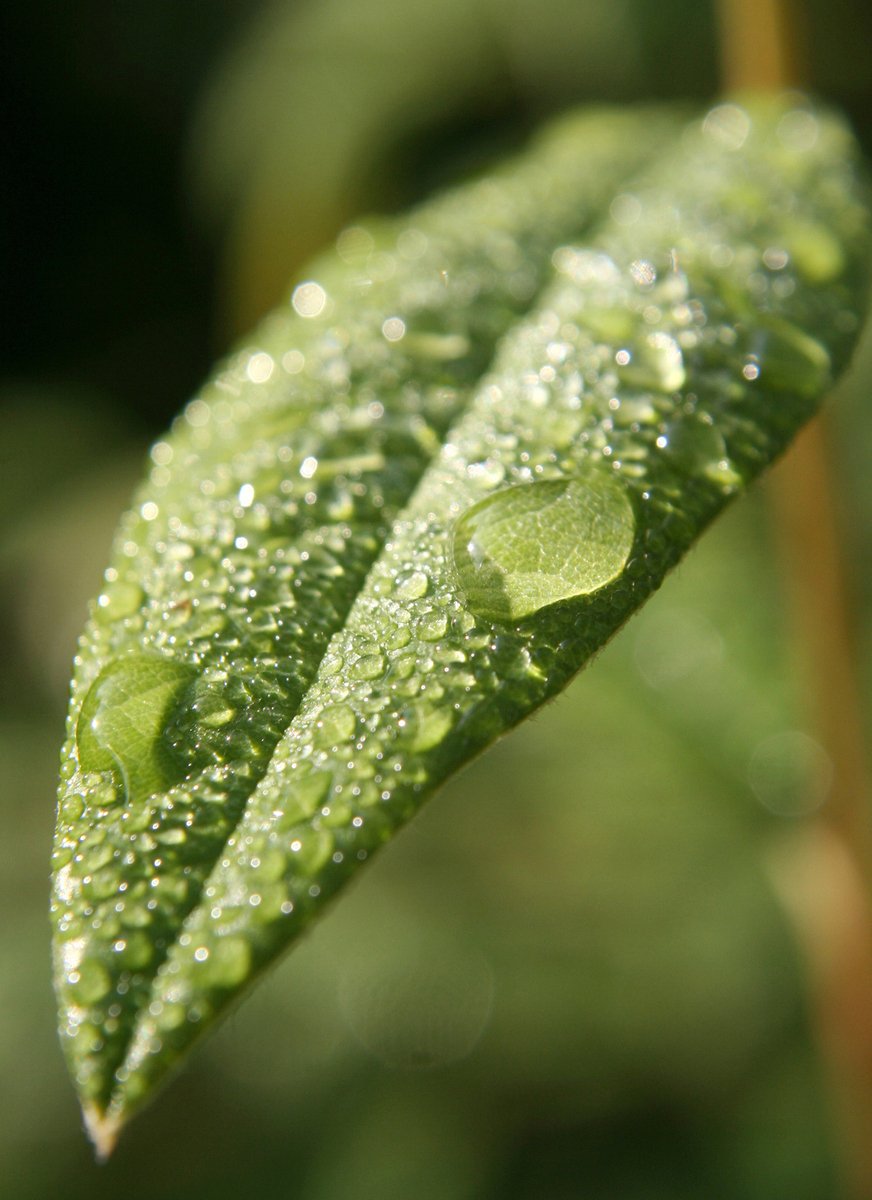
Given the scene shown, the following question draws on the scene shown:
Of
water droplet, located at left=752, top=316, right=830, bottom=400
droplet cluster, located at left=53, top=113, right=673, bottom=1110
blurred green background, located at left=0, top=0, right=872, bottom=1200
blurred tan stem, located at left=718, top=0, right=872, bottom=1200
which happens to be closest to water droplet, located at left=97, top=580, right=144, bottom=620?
droplet cluster, located at left=53, top=113, right=673, bottom=1110

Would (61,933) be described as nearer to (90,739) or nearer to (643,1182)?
(90,739)

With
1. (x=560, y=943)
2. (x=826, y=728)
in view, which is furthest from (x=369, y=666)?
(x=560, y=943)

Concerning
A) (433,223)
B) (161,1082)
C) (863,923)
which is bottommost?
(863,923)

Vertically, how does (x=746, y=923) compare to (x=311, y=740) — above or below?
below

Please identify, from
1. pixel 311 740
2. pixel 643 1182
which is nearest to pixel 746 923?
pixel 643 1182

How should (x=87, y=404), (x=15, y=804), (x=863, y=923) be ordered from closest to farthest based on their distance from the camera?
1. (x=863, y=923)
2. (x=15, y=804)
3. (x=87, y=404)

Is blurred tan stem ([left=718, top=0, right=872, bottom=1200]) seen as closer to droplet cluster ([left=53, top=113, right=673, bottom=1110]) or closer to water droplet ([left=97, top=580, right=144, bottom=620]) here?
droplet cluster ([left=53, top=113, right=673, bottom=1110])

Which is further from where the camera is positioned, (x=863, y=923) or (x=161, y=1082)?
(x=863, y=923)

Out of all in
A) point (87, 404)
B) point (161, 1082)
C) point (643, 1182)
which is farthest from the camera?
point (87, 404)
